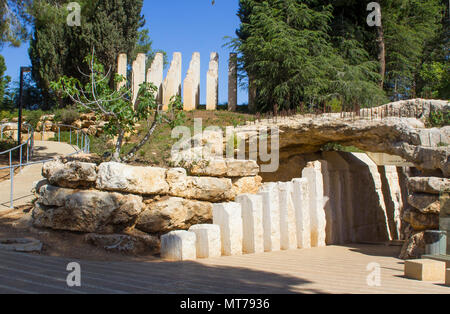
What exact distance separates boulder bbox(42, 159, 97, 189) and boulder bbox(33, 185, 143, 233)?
14cm

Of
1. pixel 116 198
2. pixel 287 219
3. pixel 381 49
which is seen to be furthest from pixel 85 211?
pixel 381 49

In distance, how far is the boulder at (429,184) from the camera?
7.19 metres

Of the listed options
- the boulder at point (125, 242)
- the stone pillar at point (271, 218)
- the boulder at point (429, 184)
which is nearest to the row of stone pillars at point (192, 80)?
the stone pillar at point (271, 218)

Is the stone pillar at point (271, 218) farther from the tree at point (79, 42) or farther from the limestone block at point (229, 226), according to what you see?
the tree at point (79, 42)

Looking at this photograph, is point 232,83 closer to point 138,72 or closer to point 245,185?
point 138,72

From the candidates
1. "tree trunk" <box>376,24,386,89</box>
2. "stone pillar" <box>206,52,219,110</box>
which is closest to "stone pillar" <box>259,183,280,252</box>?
"stone pillar" <box>206,52,219,110</box>

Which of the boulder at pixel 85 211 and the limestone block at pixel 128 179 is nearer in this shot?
the boulder at pixel 85 211

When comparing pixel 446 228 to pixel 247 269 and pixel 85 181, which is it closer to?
pixel 247 269

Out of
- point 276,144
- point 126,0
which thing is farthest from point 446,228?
point 126,0

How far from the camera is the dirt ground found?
21.4 ft

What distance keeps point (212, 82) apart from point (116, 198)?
1169 centimetres

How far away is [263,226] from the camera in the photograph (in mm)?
8148

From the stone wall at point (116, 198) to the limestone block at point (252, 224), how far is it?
3.59 feet

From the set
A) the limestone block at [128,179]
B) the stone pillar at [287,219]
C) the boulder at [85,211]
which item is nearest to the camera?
the boulder at [85,211]
